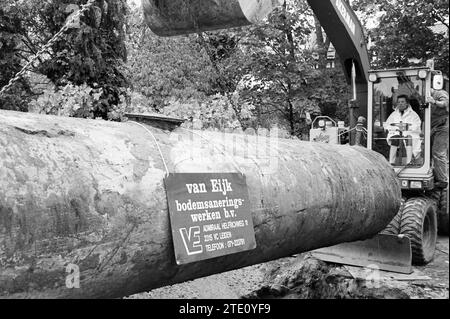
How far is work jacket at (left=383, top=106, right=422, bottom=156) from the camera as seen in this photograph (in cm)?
649

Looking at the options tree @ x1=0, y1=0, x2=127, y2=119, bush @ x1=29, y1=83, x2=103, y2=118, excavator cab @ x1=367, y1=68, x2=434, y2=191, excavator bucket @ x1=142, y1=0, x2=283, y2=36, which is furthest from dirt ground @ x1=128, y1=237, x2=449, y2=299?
tree @ x1=0, y1=0, x2=127, y2=119

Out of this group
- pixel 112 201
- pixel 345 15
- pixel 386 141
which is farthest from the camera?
pixel 386 141

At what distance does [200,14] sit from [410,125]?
435 centimetres

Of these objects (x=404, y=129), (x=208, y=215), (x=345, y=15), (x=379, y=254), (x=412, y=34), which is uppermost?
(x=412, y=34)

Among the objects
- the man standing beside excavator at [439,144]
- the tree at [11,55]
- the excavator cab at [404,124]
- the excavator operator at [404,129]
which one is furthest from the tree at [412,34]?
the tree at [11,55]

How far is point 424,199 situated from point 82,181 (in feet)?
17.4

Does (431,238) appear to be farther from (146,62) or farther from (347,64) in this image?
(146,62)

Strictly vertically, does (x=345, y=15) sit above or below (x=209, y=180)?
above

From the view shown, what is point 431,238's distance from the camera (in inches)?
255

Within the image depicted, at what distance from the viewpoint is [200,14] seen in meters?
3.03

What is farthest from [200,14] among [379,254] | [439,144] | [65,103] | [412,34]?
[412,34]

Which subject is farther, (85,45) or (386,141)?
(85,45)

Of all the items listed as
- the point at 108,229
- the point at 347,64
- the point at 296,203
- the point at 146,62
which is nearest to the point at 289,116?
the point at 146,62

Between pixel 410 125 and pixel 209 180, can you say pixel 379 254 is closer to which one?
pixel 410 125
